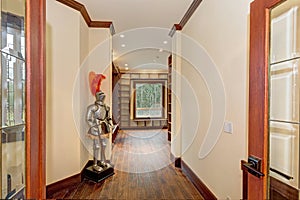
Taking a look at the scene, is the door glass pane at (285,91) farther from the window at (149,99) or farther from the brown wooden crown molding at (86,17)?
the window at (149,99)

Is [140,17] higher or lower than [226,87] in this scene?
higher

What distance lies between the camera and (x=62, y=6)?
10.8ft

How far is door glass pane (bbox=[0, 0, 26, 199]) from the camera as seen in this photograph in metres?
0.94

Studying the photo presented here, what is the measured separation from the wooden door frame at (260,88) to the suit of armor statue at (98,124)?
2802 millimetres

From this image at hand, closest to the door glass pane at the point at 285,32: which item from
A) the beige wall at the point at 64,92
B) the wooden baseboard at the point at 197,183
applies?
the wooden baseboard at the point at 197,183

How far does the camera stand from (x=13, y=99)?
1003 mm

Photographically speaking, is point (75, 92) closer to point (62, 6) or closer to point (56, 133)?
point (56, 133)

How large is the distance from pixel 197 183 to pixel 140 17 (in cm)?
290

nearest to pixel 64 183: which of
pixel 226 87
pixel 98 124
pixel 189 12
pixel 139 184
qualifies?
pixel 98 124

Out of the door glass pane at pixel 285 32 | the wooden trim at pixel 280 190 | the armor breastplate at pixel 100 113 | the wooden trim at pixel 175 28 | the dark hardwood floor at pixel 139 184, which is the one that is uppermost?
the wooden trim at pixel 175 28

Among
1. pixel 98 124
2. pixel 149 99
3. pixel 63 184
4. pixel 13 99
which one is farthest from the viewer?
pixel 149 99

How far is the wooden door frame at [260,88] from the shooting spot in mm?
1276

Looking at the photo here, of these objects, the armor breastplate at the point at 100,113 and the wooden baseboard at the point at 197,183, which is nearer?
the wooden baseboard at the point at 197,183

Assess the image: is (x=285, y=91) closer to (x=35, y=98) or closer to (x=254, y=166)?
(x=254, y=166)
